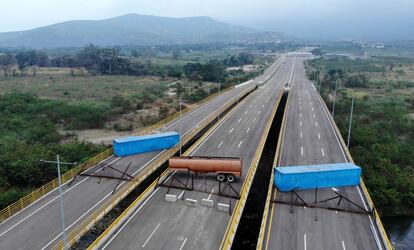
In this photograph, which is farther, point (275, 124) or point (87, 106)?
point (87, 106)

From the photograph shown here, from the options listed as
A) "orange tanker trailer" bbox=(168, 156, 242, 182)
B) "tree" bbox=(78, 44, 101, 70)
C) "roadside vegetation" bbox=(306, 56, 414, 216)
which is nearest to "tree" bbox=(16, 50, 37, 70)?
"tree" bbox=(78, 44, 101, 70)

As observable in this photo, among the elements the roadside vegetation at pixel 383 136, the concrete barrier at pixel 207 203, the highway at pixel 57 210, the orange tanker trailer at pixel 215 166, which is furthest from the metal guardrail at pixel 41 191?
the roadside vegetation at pixel 383 136

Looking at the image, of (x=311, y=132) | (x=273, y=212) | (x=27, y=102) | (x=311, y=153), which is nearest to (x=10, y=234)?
(x=273, y=212)

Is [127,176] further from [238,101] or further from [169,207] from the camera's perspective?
[238,101]

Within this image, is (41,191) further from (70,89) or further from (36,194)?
(70,89)

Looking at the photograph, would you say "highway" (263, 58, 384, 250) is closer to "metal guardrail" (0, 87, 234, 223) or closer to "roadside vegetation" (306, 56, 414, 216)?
"roadside vegetation" (306, 56, 414, 216)

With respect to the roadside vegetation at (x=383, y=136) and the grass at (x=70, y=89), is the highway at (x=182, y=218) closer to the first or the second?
the roadside vegetation at (x=383, y=136)

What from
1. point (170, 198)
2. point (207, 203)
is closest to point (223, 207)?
point (207, 203)
